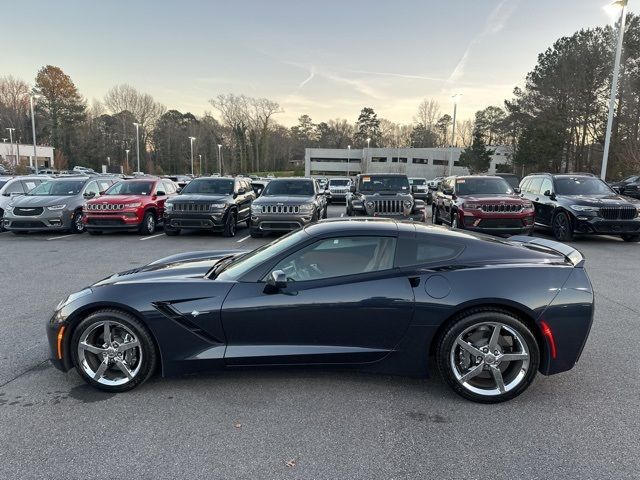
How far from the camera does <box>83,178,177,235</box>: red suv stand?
1238cm

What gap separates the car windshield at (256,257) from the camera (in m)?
3.57

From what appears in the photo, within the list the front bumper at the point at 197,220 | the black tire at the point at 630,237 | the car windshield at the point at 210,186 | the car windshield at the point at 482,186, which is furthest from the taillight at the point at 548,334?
the car windshield at the point at 210,186

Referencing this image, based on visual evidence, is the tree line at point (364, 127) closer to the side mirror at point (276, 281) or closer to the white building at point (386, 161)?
the white building at point (386, 161)

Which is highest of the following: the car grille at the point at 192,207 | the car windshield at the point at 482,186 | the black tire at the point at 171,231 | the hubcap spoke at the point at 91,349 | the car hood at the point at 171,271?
the car windshield at the point at 482,186

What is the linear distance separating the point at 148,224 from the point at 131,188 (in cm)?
159

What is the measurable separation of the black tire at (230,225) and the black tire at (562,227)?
8.88 metres

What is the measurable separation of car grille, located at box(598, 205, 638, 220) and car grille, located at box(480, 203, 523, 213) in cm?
193

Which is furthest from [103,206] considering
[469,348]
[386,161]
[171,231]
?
[386,161]

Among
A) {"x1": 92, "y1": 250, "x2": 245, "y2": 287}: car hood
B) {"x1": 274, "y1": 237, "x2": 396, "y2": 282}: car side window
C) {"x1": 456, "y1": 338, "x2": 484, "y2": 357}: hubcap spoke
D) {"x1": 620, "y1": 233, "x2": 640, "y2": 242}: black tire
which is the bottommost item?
{"x1": 620, "y1": 233, "x2": 640, "y2": 242}: black tire

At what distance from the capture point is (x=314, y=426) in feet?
10.0

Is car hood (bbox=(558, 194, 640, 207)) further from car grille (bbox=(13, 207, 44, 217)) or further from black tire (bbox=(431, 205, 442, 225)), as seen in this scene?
car grille (bbox=(13, 207, 44, 217))

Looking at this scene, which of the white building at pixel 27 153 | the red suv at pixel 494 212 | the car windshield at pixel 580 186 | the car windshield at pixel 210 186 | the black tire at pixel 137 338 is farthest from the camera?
the white building at pixel 27 153

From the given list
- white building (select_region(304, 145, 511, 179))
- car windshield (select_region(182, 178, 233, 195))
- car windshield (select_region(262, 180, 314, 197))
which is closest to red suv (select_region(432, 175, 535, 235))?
car windshield (select_region(262, 180, 314, 197))

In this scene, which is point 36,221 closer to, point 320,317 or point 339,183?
point 320,317
